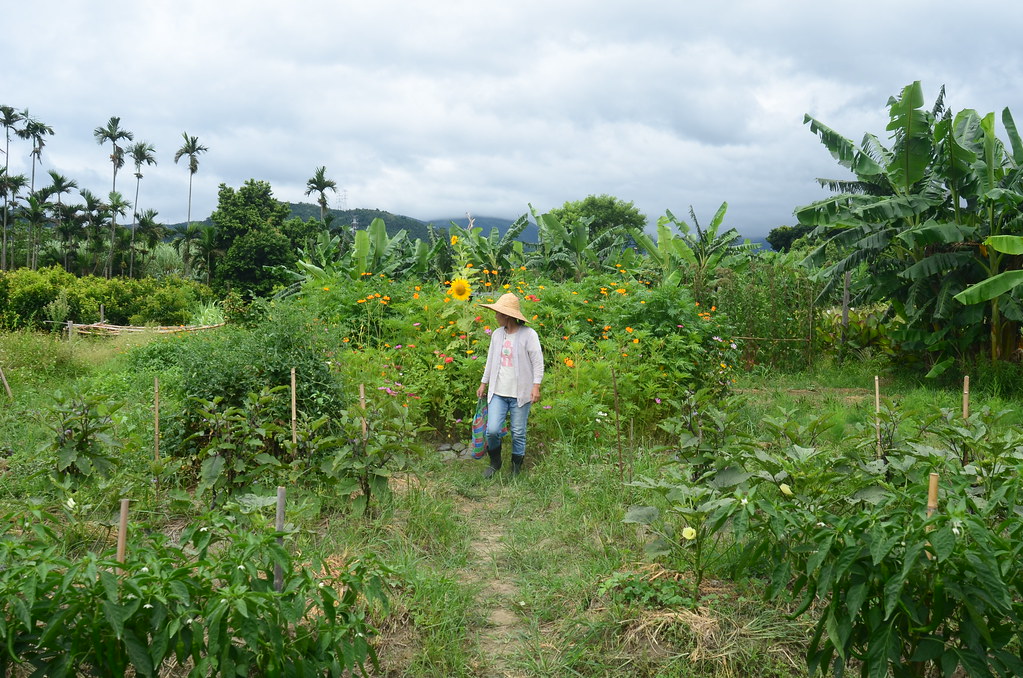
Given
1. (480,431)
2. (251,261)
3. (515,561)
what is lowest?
(515,561)

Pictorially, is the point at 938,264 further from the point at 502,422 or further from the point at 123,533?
the point at 123,533

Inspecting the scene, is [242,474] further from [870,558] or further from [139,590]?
[870,558]

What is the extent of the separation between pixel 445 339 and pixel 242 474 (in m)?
3.63

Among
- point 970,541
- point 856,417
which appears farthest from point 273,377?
point 856,417

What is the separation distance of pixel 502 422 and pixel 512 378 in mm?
382

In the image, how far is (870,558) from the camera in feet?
7.58

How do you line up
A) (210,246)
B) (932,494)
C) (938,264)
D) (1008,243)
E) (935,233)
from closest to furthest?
(932,494)
(1008,243)
(935,233)
(938,264)
(210,246)

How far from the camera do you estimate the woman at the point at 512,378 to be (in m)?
5.73

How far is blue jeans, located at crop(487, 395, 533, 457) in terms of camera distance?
5.77 m

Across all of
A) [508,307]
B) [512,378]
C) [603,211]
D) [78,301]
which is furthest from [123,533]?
[603,211]

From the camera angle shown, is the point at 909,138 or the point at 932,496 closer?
the point at 932,496

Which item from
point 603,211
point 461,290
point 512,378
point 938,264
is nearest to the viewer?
point 512,378

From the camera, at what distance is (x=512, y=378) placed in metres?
5.72

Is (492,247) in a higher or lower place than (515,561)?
higher
